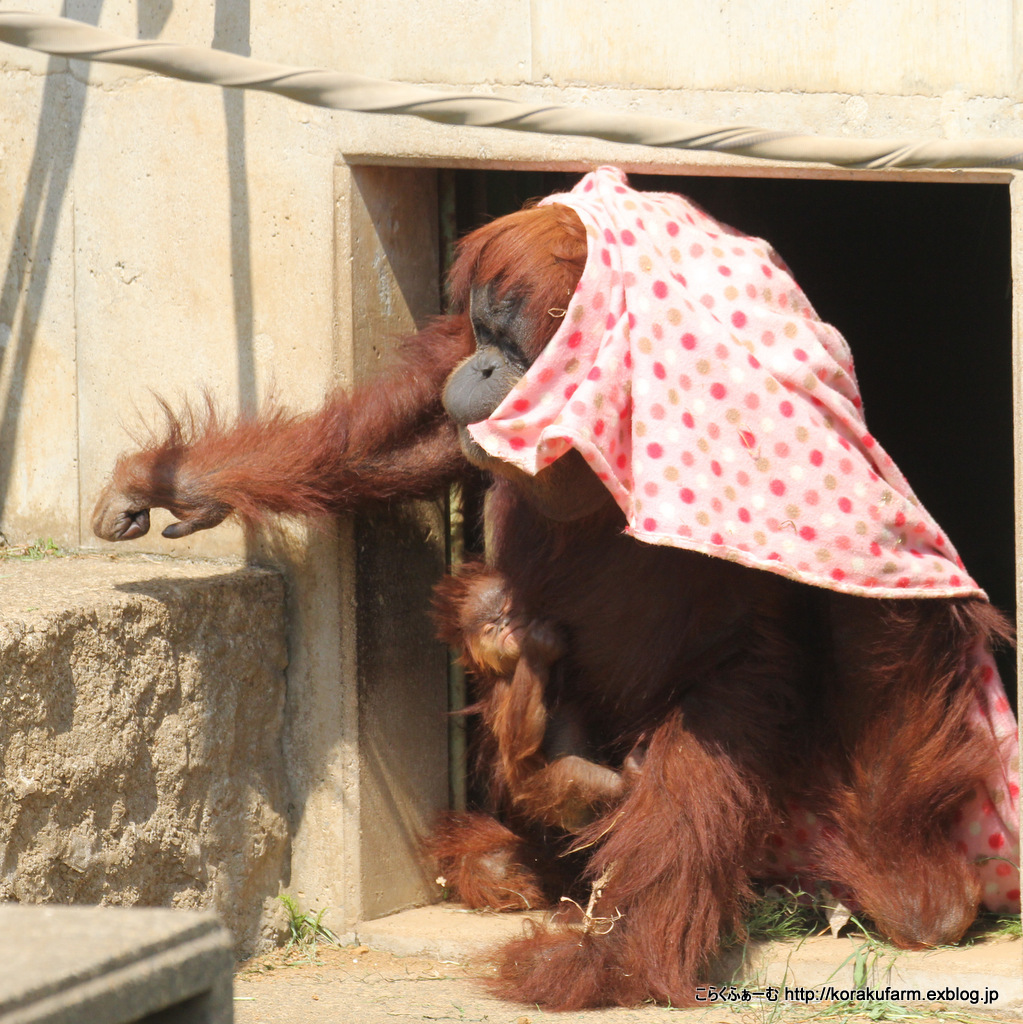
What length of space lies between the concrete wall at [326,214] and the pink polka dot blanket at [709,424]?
0.30 m

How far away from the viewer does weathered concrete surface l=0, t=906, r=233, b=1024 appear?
1.05 metres

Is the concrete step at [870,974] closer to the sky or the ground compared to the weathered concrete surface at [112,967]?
closer to the ground

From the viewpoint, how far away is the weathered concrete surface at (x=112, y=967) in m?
1.05

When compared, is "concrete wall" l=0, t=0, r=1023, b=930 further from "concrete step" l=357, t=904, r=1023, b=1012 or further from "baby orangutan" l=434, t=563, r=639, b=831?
"concrete step" l=357, t=904, r=1023, b=1012

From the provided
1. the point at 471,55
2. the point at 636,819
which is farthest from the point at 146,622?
the point at 471,55

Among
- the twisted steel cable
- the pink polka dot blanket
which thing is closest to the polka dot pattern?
the pink polka dot blanket

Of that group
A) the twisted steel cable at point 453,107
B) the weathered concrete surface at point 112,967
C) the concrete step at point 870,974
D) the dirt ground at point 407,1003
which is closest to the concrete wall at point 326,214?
the dirt ground at point 407,1003

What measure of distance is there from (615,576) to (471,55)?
1.02 m

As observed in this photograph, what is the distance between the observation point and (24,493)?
10.0 feet

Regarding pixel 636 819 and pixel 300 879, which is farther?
pixel 300 879

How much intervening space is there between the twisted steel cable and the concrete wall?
2.62 feet

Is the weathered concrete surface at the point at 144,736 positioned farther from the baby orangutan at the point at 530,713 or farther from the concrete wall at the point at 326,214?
Result: the baby orangutan at the point at 530,713

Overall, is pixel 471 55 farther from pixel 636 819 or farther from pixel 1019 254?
pixel 636 819

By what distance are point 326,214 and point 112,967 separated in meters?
1.91
